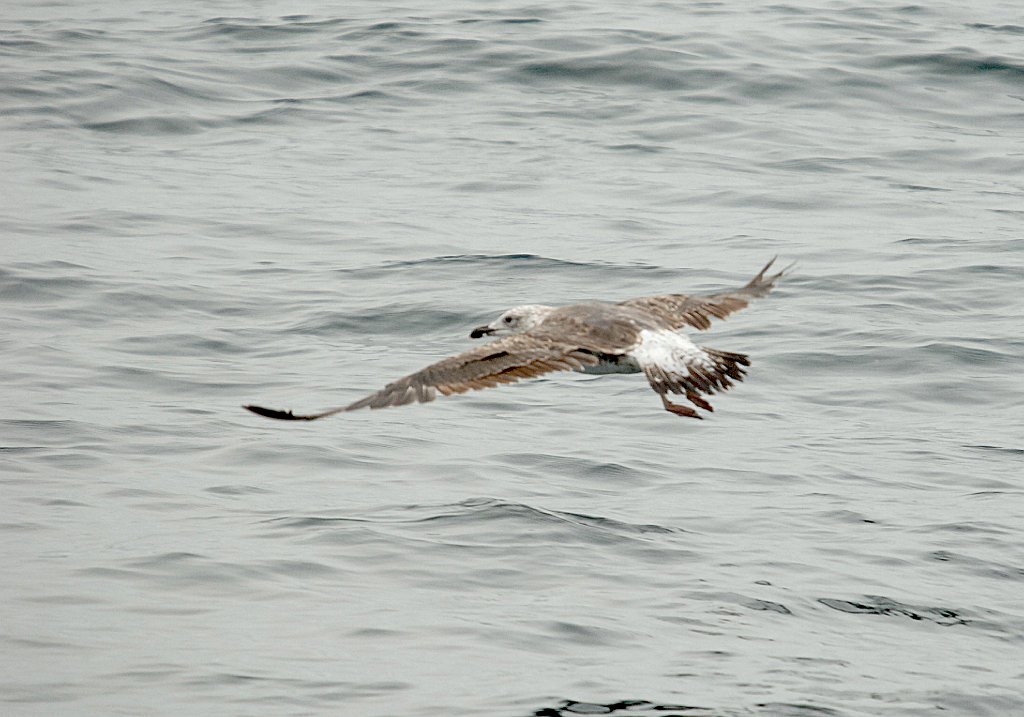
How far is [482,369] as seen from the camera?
754 cm

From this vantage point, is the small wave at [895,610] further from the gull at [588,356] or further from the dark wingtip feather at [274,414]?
the dark wingtip feather at [274,414]

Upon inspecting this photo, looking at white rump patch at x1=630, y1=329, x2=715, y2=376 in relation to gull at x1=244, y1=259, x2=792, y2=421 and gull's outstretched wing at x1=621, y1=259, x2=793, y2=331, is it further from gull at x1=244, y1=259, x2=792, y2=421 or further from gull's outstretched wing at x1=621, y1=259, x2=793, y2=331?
gull's outstretched wing at x1=621, y1=259, x2=793, y2=331

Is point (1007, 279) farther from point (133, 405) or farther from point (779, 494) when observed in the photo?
point (133, 405)

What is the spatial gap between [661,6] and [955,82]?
4790 millimetres

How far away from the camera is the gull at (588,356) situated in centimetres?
741

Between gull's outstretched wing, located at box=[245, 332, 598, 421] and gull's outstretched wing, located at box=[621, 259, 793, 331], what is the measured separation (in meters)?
1.05

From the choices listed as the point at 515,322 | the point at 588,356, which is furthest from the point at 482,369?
the point at 515,322

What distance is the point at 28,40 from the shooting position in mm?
21656

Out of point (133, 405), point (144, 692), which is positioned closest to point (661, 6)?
point (133, 405)

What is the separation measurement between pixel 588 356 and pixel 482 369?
2.05 feet

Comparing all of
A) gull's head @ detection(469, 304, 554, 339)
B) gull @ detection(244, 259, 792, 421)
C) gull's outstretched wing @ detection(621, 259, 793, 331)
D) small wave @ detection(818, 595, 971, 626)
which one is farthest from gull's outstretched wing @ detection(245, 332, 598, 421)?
small wave @ detection(818, 595, 971, 626)

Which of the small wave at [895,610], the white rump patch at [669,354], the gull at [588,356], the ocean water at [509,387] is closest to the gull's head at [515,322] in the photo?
the gull at [588,356]

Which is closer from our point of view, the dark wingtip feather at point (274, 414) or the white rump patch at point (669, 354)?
the dark wingtip feather at point (274, 414)

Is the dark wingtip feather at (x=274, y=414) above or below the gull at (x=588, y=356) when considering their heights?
above
